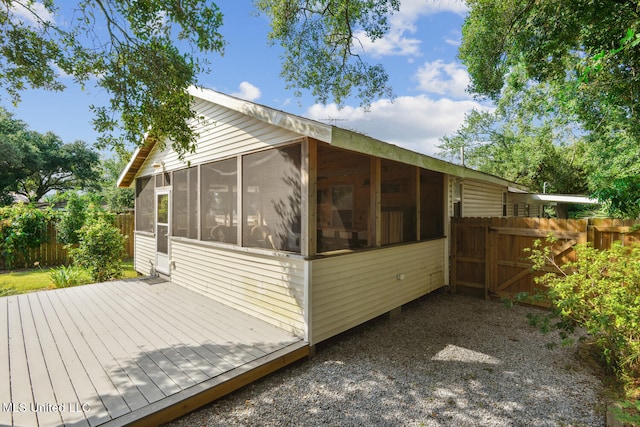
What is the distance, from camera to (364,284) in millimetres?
4316

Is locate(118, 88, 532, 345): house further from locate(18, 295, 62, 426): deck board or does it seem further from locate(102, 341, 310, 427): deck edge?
locate(18, 295, 62, 426): deck board

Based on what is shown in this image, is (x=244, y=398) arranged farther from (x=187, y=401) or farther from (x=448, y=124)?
(x=448, y=124)

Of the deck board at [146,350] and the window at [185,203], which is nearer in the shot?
the deck board at [146,350]

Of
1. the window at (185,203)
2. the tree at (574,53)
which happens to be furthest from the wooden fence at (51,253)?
the tree at (574,53)

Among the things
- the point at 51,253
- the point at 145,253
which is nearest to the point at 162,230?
the point at 145,253

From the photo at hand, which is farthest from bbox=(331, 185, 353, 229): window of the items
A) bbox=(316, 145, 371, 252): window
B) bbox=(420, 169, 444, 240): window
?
bbox=(420, 169, 444, 240): window

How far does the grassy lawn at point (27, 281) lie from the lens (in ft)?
21.0

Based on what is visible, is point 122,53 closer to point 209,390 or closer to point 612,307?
point 209,390

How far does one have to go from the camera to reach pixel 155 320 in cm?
429

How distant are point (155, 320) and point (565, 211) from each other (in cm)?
2235

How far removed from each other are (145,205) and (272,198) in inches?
227

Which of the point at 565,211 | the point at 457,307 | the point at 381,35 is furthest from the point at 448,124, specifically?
the point at 457,307

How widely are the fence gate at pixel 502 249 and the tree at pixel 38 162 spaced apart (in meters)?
19.5

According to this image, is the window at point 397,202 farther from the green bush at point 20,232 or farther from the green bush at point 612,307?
the green bush at point 20,232
